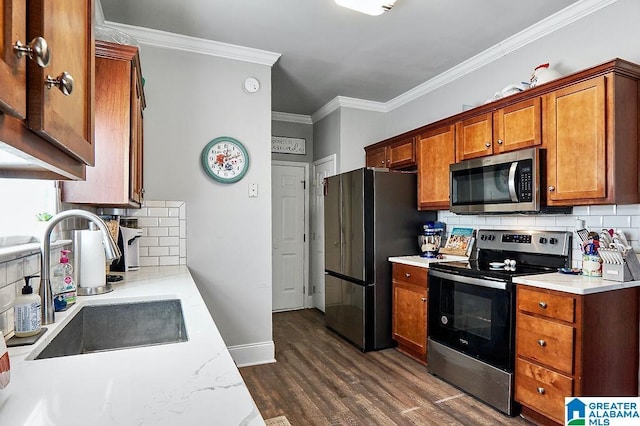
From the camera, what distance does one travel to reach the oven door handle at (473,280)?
2.36 m

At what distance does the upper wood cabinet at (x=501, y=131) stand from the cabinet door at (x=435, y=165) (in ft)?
0.37

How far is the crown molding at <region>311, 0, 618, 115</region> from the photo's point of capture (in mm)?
2447

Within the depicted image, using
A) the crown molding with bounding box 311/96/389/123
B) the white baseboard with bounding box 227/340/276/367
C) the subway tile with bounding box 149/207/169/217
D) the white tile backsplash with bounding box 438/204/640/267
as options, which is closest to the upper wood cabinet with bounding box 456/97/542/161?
the white tile backsplash with bounding box 438/204/640/267

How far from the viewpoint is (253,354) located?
314cm

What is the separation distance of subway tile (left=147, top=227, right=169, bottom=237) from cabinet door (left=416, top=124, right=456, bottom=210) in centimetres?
221

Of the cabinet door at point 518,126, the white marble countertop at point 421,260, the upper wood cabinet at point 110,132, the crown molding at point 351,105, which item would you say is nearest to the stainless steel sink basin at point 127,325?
the upper wood cabinet at point 110,132

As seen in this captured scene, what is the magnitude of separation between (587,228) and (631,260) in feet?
1.33

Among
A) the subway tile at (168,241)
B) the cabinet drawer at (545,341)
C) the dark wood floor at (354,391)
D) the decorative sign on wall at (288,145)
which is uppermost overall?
the decorative sign on wall at (288,145)

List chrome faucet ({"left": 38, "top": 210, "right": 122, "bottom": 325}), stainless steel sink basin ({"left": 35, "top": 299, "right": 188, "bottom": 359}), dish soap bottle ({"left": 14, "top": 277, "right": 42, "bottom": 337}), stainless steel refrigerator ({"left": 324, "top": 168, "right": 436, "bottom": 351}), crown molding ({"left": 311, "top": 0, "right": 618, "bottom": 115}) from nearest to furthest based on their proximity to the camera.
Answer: dish soap bottle ({"left": 14, "top": 277, "right": 42, "bottom": 337}) → chrome faucet ({"left": 38, "top": 210, "right": 122, "bottom": 325}) → stainless steel sink basin ({"left": 35, "top": 299, "right": 188, "bottom": 359}) → crown molding ({"left": 311, "top": 0, "right": 618, "bottom": 115}) → stainless steel refrigerator ({"left": 324, "top": 168, "right": 436, "bottom": 351})

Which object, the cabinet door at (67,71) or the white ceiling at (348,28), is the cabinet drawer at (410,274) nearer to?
the white ceiling at (348,28)

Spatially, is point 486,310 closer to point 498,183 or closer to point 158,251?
point 498,183

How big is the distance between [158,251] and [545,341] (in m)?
2.62

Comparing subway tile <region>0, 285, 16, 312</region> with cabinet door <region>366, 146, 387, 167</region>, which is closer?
subway tile <region>0, 285, 16, 312</region>

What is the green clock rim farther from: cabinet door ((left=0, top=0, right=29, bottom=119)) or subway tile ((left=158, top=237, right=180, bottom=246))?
cabinet door ((left=0, top=0, right=29, bottom=119))
